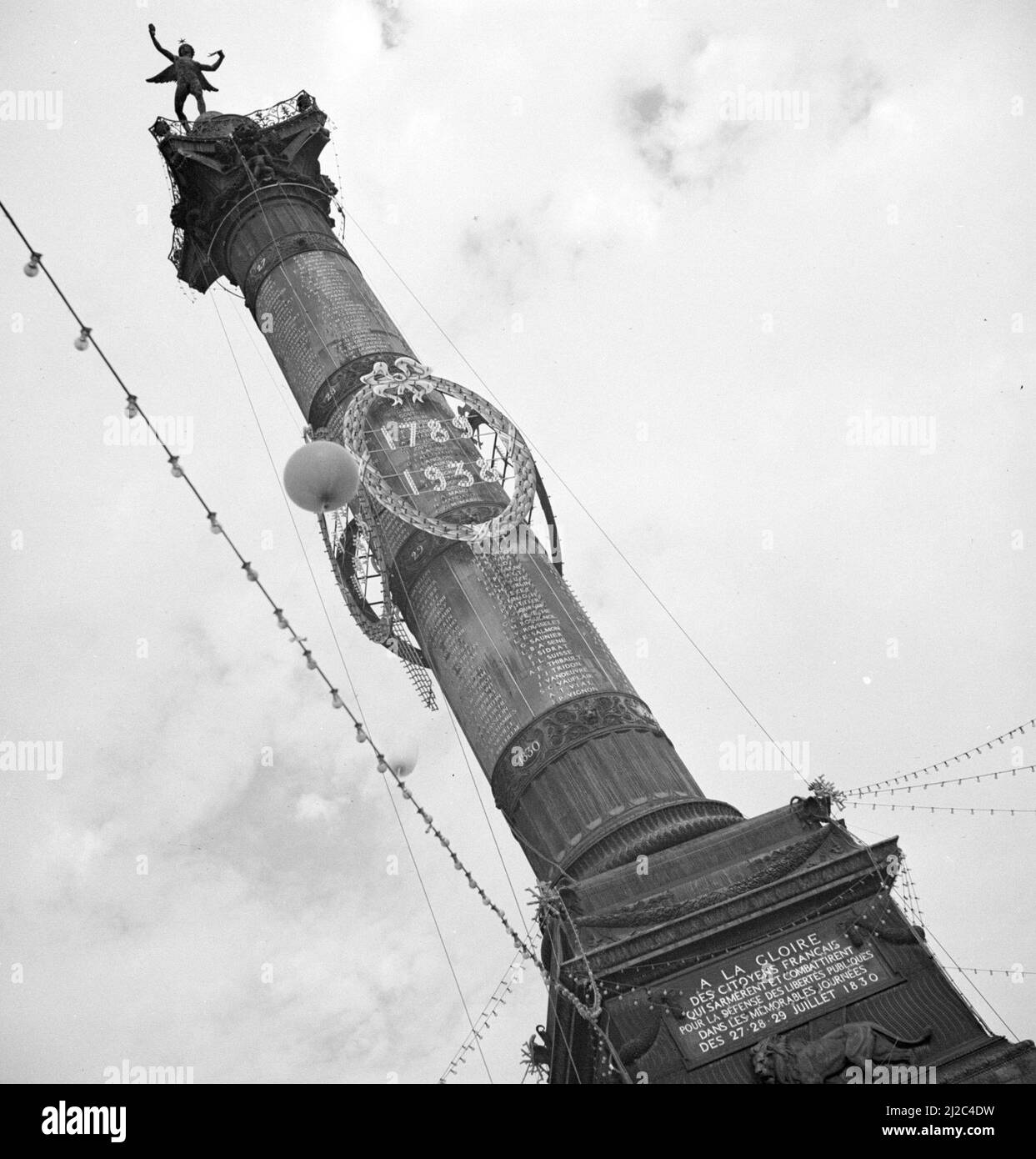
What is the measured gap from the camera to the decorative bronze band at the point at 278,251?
3166 centimetres

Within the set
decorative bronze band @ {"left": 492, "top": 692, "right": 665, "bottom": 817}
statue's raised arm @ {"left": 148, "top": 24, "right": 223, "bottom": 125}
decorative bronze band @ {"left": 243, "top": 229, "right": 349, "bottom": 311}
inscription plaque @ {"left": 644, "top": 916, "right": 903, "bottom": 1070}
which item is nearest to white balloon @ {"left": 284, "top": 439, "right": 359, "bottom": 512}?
decorative bronze band @ {"left": 492, "top": 692, "right": 665, "bottom": 817}

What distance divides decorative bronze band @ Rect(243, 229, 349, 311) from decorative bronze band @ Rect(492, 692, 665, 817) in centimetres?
1657

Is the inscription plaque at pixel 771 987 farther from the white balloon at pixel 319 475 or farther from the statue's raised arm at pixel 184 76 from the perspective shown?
the statue's raised arm at pixel 184 76

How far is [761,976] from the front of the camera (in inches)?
674

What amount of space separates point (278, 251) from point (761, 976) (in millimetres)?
23585

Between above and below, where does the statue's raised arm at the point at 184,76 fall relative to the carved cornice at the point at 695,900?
above

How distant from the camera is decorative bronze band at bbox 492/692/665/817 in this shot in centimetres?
2192

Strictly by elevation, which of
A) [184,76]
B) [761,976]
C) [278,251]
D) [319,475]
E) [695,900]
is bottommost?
[761,976]

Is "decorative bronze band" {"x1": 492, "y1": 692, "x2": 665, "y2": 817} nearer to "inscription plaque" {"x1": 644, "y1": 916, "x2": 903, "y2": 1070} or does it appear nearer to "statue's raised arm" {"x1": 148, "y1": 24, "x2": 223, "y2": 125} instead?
"inscription plaque" {"x1": 644, "y1": 916, "x2": 903, "y2": 1070}

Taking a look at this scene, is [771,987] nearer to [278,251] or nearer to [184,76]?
[278,251]

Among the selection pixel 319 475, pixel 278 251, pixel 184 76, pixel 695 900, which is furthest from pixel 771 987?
pixel 184 76

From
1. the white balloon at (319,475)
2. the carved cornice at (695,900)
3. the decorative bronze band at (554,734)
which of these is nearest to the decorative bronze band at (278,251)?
the decorative bronze band at (554,734)

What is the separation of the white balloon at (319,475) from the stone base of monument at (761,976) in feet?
26.6
